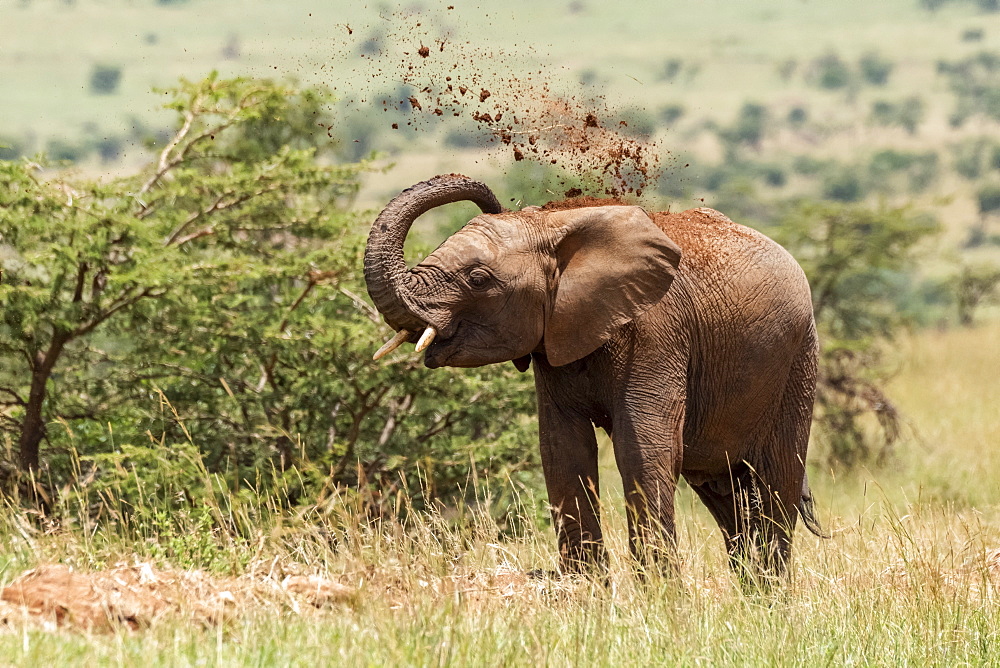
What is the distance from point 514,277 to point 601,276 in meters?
0.42

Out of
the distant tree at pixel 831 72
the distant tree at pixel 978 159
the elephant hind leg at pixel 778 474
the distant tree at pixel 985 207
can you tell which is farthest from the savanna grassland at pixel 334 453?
the distant tree at pixel 831 72

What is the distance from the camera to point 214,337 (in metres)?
11.0

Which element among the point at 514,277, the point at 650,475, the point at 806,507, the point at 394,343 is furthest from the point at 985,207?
the point at 394,343

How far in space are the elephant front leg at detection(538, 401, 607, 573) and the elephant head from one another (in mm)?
411

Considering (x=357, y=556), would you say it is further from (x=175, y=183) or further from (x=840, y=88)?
(x=840, y=88)

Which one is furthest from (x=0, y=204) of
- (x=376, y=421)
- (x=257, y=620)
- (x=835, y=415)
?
(x=835, y=415)

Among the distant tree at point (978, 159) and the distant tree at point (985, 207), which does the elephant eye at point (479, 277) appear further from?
the distant tree at point (978, 159)

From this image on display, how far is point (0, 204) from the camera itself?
411 inches

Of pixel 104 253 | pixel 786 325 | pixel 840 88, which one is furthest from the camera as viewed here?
pixel 840 88

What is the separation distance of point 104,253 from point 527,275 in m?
4.98

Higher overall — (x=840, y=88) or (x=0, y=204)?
(x=0, y=204)

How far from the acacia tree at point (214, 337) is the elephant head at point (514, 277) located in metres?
3.98

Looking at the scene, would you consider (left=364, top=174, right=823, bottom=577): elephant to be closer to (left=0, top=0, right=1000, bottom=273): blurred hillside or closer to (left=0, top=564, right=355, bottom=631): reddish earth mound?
(left=0, top=564, right=355, bottom=631): reddish earth mound

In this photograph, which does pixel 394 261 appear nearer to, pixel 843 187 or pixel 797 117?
pixel 843 187
